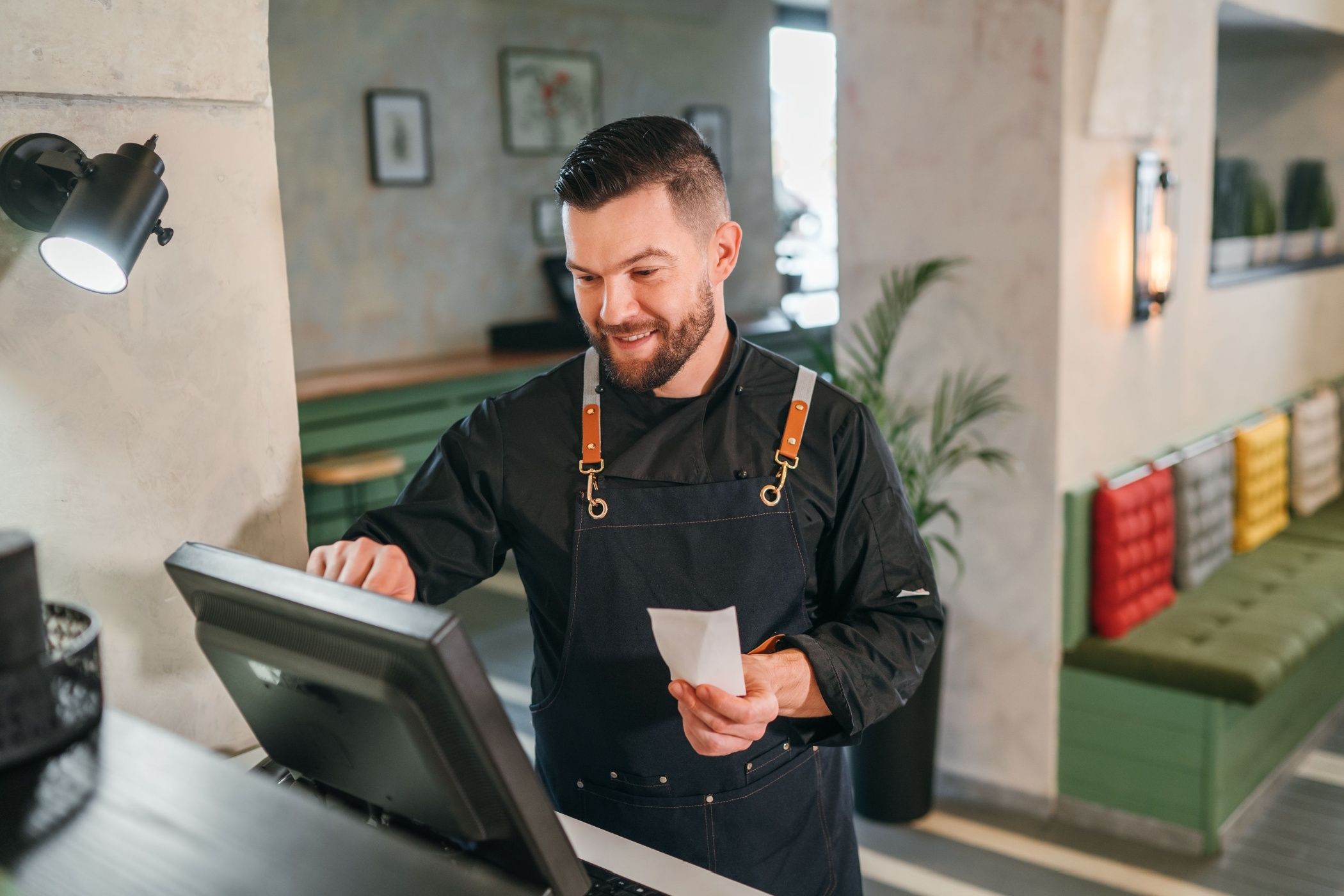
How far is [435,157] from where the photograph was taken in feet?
20.4

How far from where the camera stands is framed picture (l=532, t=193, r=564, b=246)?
673 centimetres

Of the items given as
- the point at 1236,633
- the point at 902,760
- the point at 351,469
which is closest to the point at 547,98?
the point at 351,469

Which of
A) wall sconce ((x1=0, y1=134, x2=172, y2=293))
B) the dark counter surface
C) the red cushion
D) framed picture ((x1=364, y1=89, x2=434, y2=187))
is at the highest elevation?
framed picture ((x1=364, y1=89, x2=434, y2=187))

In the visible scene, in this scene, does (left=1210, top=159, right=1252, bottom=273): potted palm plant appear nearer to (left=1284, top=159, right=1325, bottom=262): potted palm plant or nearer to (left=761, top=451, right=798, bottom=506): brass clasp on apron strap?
(left=1284, top=159, right=1325, bottom=262): potted palm plant

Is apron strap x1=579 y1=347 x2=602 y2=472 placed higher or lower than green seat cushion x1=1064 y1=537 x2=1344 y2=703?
higher

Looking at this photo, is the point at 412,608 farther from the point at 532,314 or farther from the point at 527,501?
the point at 532,314

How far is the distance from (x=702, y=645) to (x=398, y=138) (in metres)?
5.31

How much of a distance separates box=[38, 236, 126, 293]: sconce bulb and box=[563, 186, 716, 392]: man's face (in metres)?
0.55

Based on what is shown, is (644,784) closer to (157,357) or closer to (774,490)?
(774,490)

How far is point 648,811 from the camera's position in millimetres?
1688

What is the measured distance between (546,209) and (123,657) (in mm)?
5440

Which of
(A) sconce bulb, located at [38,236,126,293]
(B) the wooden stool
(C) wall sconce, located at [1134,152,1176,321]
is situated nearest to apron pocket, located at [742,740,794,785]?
(A) sconce bulb, located at [38,236,126,293]

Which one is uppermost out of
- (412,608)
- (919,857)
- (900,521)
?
(412,608)

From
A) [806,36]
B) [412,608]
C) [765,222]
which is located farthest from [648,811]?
[806,36]
